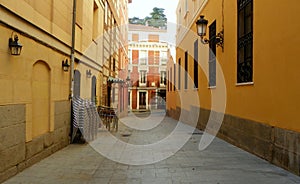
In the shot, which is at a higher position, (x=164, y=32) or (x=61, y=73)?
(x=164, y=32)

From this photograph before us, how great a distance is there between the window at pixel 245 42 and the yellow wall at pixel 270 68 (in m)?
0.23

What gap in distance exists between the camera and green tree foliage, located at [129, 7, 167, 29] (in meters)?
55.5

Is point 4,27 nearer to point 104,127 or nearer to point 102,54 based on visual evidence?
point 104,127

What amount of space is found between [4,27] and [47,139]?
290cm

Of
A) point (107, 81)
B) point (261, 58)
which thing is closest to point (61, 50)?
point (261, 58)

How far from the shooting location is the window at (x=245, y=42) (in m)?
7.34

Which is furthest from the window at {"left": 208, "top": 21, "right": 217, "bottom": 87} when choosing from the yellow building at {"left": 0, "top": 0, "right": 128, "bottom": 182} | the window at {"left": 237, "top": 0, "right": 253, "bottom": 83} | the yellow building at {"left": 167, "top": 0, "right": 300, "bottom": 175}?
the yellow building at {"left": 0, "top": 0, "right": 128, "bottom": 182}

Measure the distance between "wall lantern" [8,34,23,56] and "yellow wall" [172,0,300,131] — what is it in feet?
15.0

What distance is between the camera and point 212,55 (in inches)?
432

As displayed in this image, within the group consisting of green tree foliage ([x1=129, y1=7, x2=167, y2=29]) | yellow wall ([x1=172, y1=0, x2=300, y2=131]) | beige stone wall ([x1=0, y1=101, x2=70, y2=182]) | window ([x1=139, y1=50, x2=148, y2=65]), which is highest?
green tree foliage ([x1=129, y1=7, x2=167, y2=29])

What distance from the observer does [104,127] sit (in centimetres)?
1298

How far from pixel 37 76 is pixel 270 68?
4.76 metres

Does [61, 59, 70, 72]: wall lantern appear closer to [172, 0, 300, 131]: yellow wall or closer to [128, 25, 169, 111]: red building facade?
[172, 0, 300, 131]: yellow wall

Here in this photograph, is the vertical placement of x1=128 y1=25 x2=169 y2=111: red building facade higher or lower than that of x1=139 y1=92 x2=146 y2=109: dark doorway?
higher
